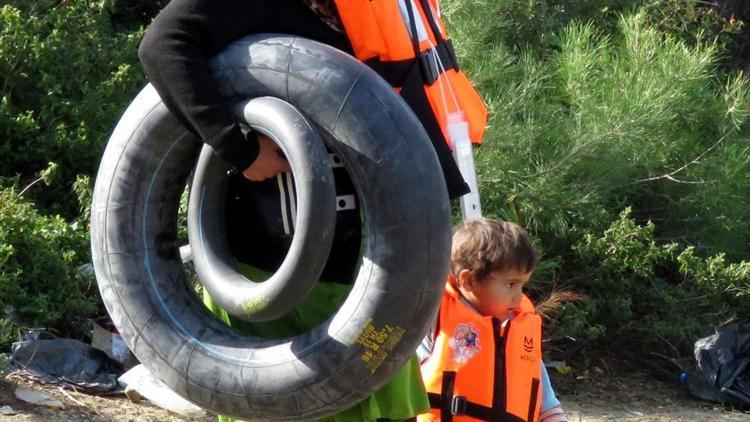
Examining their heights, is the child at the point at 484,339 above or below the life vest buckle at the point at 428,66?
below

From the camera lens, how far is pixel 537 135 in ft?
20.5

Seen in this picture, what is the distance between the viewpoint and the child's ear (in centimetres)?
365

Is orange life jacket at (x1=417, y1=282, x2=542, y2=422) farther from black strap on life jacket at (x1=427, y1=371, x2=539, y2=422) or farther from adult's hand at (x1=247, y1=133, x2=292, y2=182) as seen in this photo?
adult's hand at (x1=247, y1=133, x2=292, y2=182)

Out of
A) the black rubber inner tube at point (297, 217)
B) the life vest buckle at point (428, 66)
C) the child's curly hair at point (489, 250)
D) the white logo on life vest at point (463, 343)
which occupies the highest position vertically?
the life vest buckle at point (428, 66)

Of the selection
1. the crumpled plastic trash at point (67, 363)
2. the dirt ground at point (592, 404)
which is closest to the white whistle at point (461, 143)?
the dirt ground at point (592, 404)

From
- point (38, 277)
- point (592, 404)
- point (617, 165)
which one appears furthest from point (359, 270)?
point (617, 165)

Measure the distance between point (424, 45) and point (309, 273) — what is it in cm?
73

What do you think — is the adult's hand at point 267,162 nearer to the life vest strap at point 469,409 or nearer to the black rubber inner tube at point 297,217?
the black rubber inner tube at point 297,217

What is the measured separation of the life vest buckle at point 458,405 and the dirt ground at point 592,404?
73.9 inches

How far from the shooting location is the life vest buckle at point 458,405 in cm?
356

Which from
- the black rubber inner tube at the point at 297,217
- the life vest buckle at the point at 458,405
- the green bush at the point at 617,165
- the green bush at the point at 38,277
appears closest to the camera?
the black rubber inner tube at the point at 297,217

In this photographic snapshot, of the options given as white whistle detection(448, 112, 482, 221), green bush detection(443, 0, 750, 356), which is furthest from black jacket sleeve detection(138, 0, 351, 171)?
green bush detection(443, 0, 750, 356)

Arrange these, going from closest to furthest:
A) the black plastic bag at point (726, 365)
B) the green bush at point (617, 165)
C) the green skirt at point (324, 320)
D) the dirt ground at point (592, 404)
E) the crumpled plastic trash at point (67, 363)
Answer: the green skirt at point (324, 320) → the dirt ground at point (592, 404) → the crumpled plastic trash at point (67, 363) → the green bush at point (617, 165) → the black plastic bag at point (726, 365)

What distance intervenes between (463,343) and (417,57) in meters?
0.88
